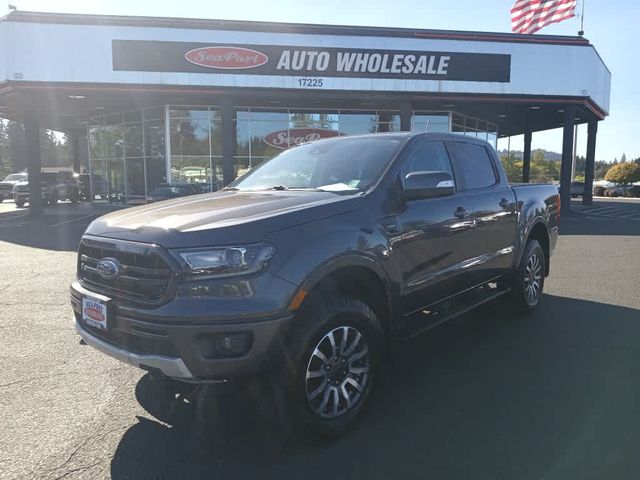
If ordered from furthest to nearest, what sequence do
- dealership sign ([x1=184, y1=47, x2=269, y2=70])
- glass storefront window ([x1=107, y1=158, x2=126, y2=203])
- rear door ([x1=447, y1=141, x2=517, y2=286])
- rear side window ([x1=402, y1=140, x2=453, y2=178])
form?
glass storefront window ([x1=107, y1=158, x2=126, y2=203]) < dealership sign ([x1=184, y1=47, x2=269, y2=70]) < rear door ([x1=447, y1=141, x2=517, y2=286]) < rear side window ([x1=402, y1=140, x2=453, y2=178])

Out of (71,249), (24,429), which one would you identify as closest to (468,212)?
(24,429)

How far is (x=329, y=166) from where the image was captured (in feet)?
13.8

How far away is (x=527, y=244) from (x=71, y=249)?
927 cm

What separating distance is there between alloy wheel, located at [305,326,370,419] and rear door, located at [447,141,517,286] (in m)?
1.68

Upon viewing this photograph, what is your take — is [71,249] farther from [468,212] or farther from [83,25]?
[83,25]

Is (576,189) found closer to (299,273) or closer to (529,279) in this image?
(529,279)

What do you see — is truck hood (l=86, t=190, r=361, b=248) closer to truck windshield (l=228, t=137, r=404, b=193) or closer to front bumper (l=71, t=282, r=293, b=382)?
truck windshield (l=228, t=137, r=404, b=193)

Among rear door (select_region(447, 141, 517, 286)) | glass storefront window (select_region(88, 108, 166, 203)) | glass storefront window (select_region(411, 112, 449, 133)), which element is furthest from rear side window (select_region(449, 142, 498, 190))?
glass storefront window (select_region(88, 108, 166, 203))

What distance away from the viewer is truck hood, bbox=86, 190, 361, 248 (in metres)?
2.82

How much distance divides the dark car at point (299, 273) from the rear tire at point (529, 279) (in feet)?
3.81

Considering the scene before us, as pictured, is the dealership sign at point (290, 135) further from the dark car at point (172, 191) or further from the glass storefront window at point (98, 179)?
the glass storefront window at point (98, 179)

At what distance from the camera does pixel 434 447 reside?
121 inches

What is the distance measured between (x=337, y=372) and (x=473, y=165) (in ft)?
8.99

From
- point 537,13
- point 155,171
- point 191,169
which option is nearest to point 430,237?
point 191,169
